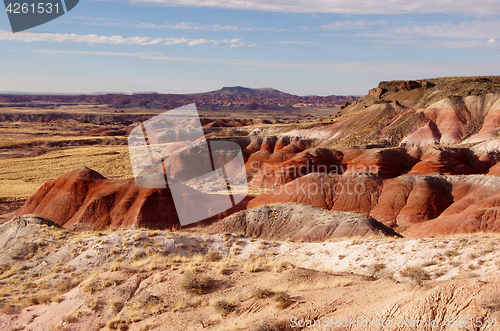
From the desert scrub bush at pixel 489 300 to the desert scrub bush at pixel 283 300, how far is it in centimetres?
392

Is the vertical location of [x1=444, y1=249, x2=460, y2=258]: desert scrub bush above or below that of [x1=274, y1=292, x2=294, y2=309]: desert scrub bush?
below

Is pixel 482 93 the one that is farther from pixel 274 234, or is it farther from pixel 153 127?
pixel 153 127

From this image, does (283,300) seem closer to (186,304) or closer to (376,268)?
(186,304)

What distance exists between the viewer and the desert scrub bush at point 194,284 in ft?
35.9

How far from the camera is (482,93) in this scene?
65438 mm

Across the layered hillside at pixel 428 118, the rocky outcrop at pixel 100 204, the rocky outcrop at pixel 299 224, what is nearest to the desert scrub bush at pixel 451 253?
the rocky outcrop at pixel 299 224

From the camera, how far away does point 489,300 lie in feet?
22.0

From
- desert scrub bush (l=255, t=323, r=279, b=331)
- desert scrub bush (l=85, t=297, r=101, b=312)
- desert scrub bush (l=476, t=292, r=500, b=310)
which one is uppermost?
desert scrub bush (l=476, t=292, r=500, b=310)

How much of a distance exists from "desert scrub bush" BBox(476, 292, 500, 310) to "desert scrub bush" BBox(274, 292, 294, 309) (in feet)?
12.9

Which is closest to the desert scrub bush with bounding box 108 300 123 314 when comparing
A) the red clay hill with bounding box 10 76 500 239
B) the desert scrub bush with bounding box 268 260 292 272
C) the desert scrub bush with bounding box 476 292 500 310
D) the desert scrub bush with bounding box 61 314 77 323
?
the desert scrub bush with bounding box 61 314 77 323

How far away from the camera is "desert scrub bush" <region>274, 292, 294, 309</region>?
8.77 m

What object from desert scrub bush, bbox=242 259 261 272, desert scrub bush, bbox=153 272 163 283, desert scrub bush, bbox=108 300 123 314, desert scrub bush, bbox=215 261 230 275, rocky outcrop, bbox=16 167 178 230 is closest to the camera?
desert scrub bush, bbox=108 300 123 314

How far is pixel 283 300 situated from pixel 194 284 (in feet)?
10.6

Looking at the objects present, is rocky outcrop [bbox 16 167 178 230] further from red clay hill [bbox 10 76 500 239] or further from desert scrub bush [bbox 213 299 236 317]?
desert scrub bush [bbox 213 299 236 317]
